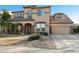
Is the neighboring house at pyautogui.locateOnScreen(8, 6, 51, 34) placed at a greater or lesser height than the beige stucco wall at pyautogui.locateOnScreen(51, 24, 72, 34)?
greater

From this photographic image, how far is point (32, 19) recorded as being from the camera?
169 inches

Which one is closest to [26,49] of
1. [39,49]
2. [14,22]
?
[39,49]

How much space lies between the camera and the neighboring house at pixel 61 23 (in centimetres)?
432

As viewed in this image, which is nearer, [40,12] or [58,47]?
[58,47]

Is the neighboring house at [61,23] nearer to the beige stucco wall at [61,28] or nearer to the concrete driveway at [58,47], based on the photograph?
the beige stucco wall at [61,28]

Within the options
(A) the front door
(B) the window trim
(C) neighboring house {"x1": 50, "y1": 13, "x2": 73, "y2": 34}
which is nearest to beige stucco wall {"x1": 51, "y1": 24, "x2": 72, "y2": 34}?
(C) neighboring house {"x1": 50, "y1": 13, "x2": 73, "y2": 34}

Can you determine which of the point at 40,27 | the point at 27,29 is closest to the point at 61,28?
the point at 40,27

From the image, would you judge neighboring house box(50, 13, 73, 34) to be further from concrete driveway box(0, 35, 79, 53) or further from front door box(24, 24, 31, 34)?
front door box(24, 24, 31, 34)

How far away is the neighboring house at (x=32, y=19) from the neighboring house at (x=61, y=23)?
112mm

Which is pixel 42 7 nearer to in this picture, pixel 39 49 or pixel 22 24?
pixel 22 24

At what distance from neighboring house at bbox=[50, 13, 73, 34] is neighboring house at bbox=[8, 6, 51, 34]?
11 cm

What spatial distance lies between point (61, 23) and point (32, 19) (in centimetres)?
61

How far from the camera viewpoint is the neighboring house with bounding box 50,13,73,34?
4.32 meters

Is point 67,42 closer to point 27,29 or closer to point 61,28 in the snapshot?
point 61,28
